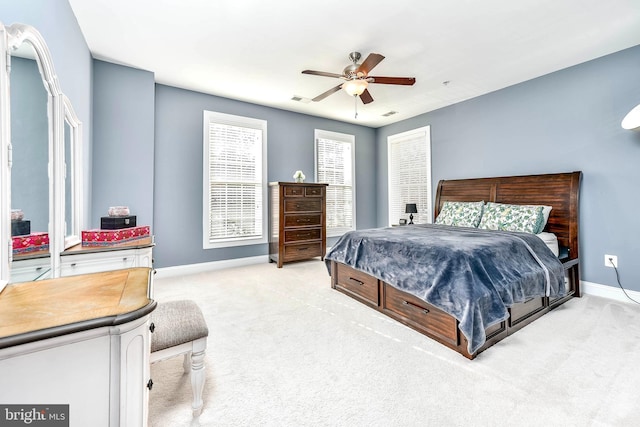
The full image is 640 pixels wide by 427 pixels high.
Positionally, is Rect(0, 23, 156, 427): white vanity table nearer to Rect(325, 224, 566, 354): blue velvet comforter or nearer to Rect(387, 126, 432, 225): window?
Rect(325, 224, 566, 354): blue velvet comforter

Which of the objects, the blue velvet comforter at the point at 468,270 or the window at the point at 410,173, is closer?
the blue velvet comforter at the point at 468,270

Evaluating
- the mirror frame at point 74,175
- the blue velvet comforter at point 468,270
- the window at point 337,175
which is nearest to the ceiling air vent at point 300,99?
the window at point 337,175

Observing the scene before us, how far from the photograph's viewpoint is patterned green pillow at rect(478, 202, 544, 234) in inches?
129

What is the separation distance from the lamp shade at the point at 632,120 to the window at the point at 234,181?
458cm

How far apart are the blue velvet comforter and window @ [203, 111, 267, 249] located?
2.33 meters

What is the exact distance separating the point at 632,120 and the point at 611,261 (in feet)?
5.07

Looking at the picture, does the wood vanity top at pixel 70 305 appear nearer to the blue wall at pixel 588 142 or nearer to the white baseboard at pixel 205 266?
the white baseboard at pixel 205 266

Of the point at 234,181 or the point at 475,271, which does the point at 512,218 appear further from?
the point at 234,181

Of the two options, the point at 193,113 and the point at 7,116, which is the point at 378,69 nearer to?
the point at 193,113

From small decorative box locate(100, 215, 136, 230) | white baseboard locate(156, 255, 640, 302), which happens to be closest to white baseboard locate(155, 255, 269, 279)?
white baseboard locate(156, 255, 640, 302)

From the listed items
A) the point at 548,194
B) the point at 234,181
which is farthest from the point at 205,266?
the point at 548,194

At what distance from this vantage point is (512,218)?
3.43 metres

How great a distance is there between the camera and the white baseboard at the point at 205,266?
13.2ft

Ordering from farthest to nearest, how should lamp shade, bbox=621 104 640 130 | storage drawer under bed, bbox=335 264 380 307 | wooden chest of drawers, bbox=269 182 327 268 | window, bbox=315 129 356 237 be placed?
window, bbox=315 129 356 237 < wooden chest of drawers, bbox=269 182 327 268 < storage drawer under bed, bbox=335 264 380 307 < lamp shade, bbox=621 104 640 130
